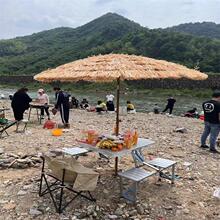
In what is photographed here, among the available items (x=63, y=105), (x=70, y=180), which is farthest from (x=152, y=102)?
(x=70, y=180)

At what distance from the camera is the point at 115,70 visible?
18.8 feet

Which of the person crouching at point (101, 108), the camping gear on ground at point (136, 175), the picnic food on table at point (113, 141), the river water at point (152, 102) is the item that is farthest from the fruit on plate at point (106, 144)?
the river water at point (152, 102)

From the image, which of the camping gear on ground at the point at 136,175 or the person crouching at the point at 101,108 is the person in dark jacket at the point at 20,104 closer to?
the camping gear on ground at the point at 136,175

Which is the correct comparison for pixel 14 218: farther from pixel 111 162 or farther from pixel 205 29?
pixel 205 29

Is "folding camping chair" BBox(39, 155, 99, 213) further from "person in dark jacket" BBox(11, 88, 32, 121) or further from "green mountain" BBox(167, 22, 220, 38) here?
"green mountain" BBox(167, 22, 220, 38)

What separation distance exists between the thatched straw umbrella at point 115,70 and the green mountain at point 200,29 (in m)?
144

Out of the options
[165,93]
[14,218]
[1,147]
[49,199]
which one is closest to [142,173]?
[49,199]

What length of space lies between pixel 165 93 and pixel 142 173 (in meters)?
43.2

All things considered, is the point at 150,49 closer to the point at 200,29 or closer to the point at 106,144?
the point at 106,144

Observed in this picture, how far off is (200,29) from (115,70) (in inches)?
6449

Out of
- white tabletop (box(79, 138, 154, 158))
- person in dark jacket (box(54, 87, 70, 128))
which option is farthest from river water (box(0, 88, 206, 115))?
white tabletop (box(79, 138, 154, 158))

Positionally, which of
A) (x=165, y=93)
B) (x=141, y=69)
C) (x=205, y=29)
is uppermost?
(x=205, y=29)

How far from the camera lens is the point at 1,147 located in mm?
8320

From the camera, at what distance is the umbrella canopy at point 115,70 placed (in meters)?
5.74
